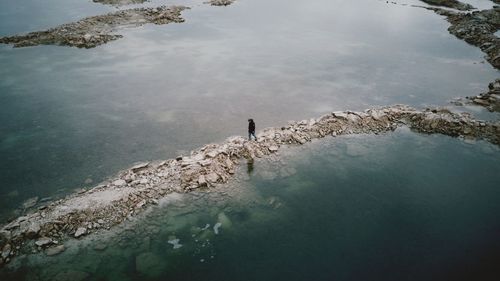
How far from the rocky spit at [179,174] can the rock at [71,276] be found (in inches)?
42.8

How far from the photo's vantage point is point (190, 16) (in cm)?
4388

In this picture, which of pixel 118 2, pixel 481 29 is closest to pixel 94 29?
pixel 118 2

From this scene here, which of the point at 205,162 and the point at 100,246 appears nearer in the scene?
the point at 100,246

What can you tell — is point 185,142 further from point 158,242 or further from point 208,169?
point 158,242

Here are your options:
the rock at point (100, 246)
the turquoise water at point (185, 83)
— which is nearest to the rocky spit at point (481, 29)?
the turquoise water at point (185, 83)

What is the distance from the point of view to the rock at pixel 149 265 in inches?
478

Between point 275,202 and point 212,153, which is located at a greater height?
point 212,153

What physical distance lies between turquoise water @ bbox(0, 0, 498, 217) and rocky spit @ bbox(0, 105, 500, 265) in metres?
1.24

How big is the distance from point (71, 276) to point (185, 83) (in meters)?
16.9

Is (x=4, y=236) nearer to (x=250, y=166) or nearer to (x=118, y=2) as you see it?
(x=250, y=166)

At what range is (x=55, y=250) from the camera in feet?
41.8

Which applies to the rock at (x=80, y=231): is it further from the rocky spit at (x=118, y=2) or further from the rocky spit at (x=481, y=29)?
the rocky spit at (x=118, y=2)

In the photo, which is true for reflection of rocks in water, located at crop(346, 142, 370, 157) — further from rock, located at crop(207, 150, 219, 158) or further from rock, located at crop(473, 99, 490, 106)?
rock, located at crop(473, 99, 490, 106)

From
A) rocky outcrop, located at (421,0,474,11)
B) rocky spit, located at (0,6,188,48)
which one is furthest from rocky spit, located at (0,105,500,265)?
rocky outcrop, located at (421,0,474,11)
